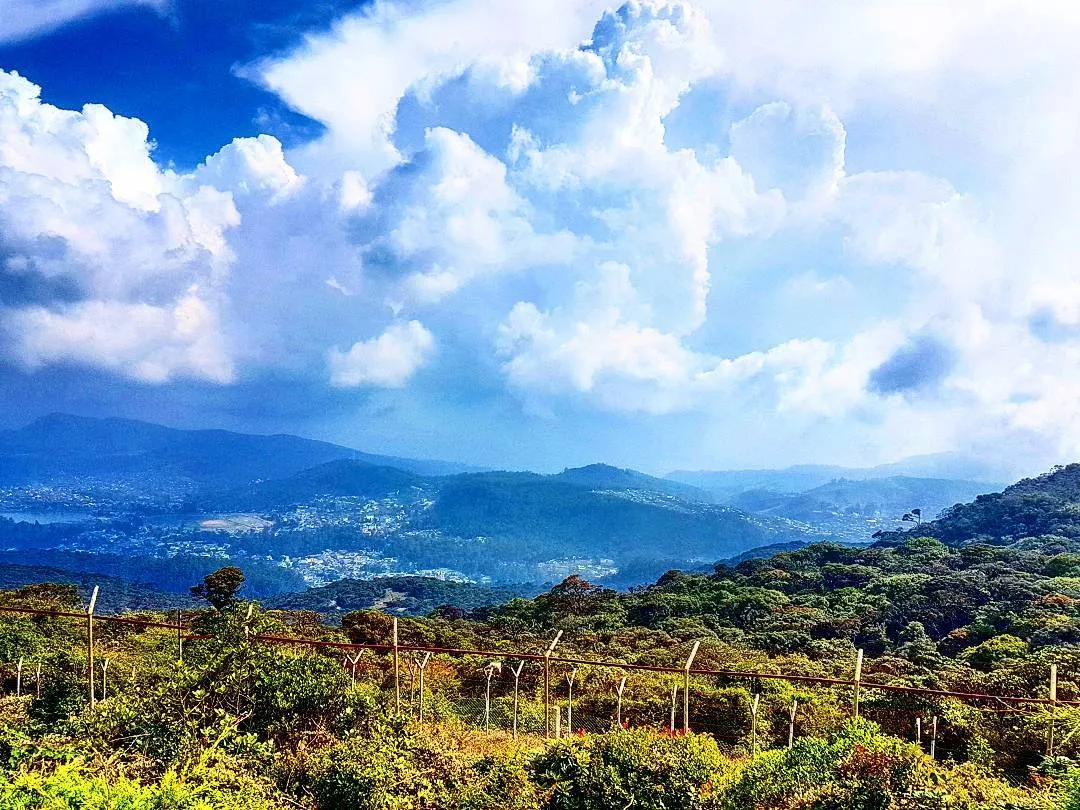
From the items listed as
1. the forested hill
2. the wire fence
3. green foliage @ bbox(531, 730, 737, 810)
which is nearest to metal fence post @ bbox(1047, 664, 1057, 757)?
the wire fence

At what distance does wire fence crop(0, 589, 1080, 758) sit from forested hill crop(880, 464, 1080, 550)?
7798 centimetres

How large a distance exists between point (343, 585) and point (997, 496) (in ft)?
398

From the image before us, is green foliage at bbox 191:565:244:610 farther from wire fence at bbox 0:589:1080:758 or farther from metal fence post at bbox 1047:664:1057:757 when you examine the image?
metal fence post at bbox 1047:664:1057:757

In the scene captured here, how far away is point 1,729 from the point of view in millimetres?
9961

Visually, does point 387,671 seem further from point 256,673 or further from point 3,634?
point 256,673

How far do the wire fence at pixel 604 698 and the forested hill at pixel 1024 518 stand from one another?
78.0 m

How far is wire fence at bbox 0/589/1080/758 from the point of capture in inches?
587

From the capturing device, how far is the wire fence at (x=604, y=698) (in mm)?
14914

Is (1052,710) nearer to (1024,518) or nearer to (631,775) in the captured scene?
(631,775)

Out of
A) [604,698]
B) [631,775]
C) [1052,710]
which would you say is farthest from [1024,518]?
[631,775]

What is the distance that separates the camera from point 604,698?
21.7 metres

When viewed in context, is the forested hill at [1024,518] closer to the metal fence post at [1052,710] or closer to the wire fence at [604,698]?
the wire fence at [604,698]

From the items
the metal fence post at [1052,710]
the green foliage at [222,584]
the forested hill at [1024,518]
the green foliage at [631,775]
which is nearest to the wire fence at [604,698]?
the metal fence post at [1052,710]

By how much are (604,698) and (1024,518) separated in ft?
340
